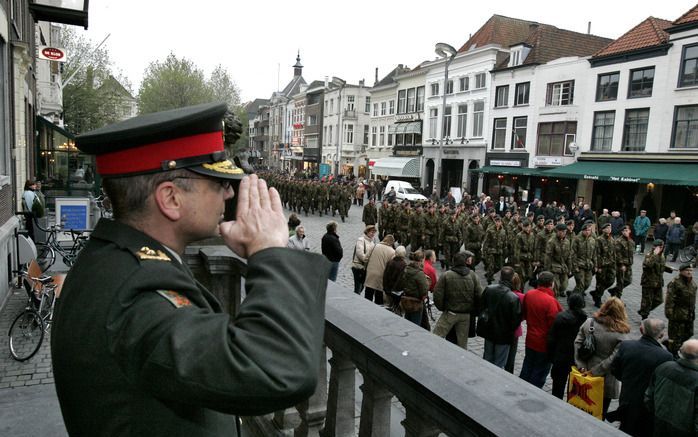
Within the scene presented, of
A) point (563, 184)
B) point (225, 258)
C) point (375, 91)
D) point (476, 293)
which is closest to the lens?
point (225, 258)

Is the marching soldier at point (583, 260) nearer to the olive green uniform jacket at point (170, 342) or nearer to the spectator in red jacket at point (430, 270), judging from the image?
the spectator in red jacket at point (430, 270)

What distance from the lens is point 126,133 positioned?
4.23 feet

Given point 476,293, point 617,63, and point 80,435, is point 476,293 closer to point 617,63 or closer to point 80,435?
point 80,435

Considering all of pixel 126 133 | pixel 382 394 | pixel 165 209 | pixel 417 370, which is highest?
pixel 126 133

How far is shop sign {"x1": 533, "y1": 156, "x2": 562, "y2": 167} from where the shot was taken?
98.8 feet

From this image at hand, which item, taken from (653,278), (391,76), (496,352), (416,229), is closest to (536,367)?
(496,352)

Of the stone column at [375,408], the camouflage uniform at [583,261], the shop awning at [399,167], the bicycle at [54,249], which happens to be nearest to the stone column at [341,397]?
→ the stone column at [375,408]

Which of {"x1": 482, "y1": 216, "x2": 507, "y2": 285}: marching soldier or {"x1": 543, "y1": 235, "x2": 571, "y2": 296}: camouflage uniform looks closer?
{"x1": 543, "y1": 235, "x2": 571, "y2": 296}: camouflage uniform

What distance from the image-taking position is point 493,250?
1350 cm

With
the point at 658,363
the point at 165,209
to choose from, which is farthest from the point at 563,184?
the point at 165,209

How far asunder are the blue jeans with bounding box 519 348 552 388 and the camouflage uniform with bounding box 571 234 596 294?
220 inches

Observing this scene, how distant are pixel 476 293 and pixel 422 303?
83cm

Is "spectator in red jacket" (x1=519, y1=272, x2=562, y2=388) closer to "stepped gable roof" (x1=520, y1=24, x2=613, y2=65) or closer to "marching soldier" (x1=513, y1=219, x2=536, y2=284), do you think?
"marching soldier" (x1=513, y1=219, x2=536, y2=284)

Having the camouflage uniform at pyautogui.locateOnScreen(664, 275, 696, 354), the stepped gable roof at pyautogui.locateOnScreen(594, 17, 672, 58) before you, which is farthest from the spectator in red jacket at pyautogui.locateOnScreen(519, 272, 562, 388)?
the stepped gable roof at pyautogui.locateOnScreen(594, 17, 672, 58)
